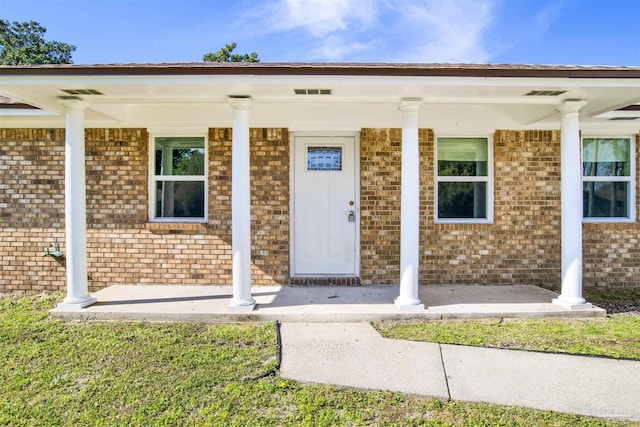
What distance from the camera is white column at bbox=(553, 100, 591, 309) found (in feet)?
16.1

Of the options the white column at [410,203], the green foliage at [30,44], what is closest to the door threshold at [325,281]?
the white column at [410,203]

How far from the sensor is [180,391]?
123 inches

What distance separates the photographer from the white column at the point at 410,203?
4828 millimetres

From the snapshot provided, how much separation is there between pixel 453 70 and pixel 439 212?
2629 mm

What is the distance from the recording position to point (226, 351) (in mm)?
3865

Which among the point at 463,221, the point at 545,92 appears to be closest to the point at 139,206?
the point at 463,221

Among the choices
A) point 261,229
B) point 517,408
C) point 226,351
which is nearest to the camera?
point 517,408

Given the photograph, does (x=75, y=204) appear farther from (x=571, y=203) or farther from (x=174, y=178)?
(x=571, y=203)

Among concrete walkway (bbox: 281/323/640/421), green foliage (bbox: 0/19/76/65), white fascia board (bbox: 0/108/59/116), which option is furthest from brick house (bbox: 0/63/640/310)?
green foliage (bbox: 0/19/76/65)

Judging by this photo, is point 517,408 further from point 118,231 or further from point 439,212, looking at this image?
point 118,231

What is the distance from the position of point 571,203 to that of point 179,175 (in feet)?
17.8

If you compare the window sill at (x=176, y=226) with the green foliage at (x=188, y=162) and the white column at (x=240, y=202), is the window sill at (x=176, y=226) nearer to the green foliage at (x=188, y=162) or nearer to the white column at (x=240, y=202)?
the green foliage at (x=188, y=162)

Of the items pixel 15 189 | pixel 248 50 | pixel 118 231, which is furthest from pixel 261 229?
pixel 248 50

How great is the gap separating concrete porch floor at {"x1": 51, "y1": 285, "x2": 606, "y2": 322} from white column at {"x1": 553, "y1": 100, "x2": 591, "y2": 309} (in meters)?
0.27
